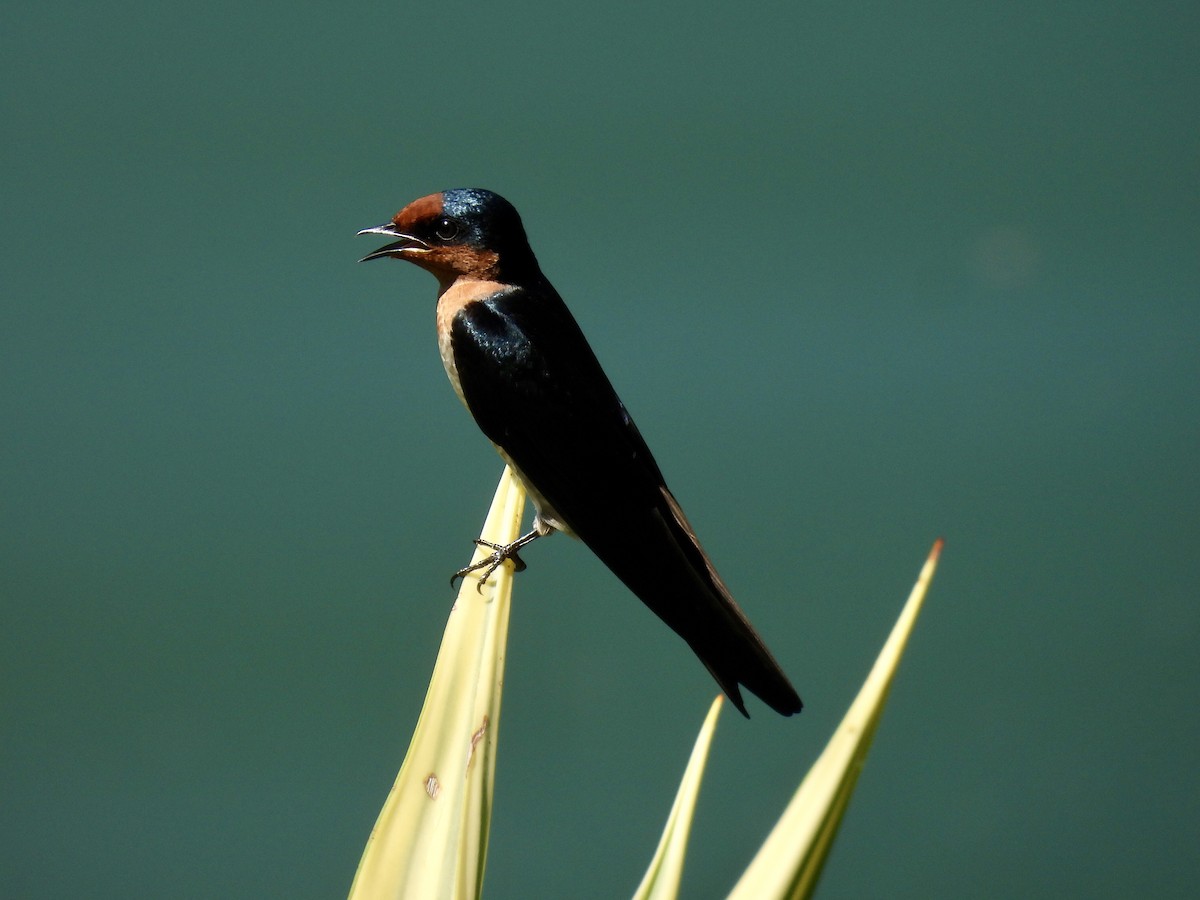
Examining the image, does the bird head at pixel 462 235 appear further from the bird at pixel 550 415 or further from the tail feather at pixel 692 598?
the tail feather at pixel 692 598

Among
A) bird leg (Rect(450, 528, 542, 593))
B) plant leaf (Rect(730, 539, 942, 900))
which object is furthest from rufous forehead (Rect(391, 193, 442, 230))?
plant leaf (Rect(730, 539, 942, 900))

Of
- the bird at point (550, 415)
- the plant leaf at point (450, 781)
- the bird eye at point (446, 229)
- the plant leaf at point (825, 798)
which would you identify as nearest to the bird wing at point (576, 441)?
the bird at point (550, 415)

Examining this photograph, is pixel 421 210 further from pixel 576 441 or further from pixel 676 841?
pixel 676 841

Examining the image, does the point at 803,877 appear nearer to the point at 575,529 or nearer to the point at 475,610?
the point at 475,610

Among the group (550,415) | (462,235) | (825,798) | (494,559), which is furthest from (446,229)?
(825,798)

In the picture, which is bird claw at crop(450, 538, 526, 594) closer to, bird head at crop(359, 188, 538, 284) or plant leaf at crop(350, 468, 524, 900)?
plant leaf at crop(350, 468, 524, 900)

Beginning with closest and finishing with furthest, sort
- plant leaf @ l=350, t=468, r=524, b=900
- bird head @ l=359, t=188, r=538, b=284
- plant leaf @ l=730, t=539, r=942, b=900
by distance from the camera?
plant leaf @ l=730, t=539, r=942, b=900 → plant leaf @ l=350, t=468, r=524, b=900 → bird head @ l=359, t=188, r=538, b=284
